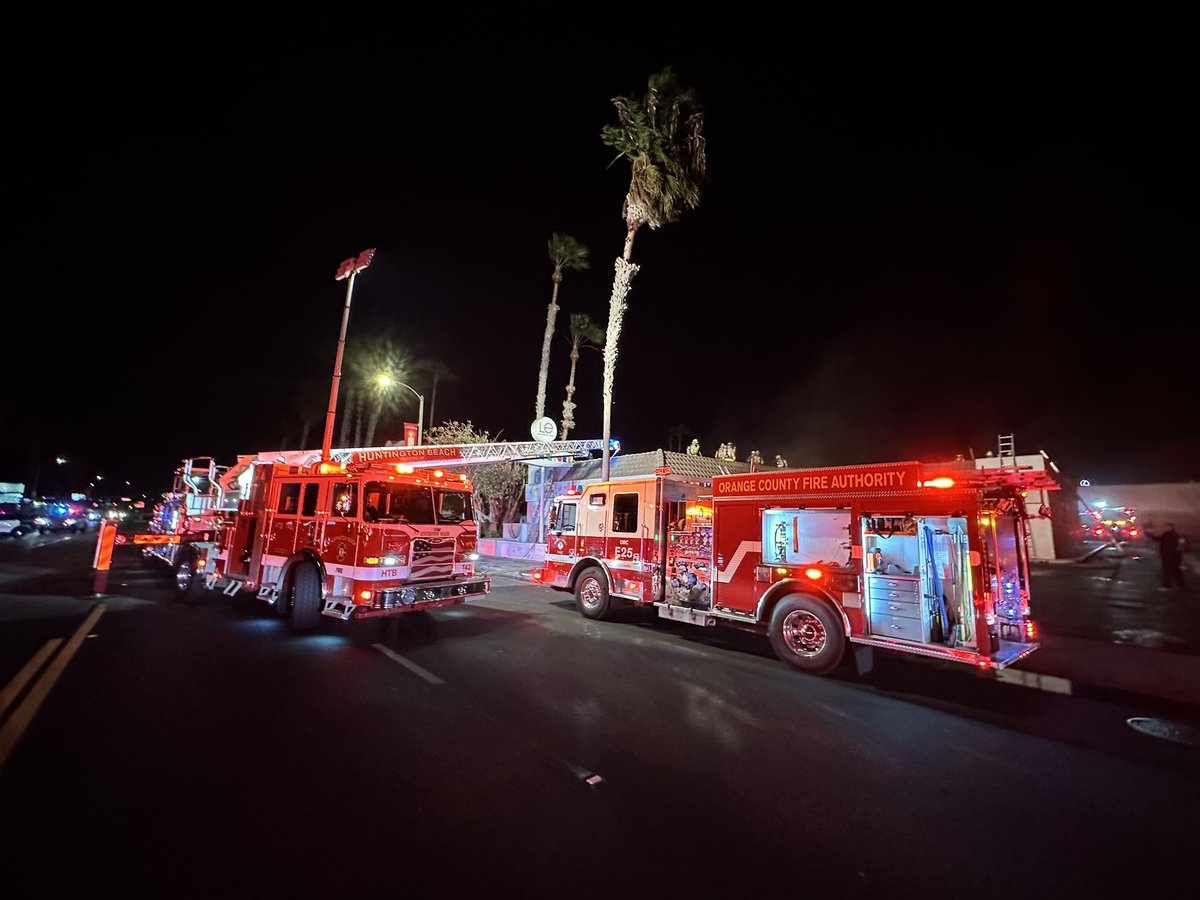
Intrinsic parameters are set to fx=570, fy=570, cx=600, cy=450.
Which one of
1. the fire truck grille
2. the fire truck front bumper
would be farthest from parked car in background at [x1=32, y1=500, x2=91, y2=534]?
the fire truck grille

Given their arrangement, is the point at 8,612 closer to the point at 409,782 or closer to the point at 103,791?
the point at 103,791

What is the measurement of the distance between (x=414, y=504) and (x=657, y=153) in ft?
50.7

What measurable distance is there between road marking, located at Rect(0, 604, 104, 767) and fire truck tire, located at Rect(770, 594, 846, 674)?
810 centimetres

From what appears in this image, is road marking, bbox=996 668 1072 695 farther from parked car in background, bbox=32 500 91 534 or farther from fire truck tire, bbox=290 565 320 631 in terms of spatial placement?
parked car in background, bbox=32 500 91 534

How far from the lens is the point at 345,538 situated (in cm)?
887

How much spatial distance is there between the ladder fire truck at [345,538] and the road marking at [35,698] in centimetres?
258

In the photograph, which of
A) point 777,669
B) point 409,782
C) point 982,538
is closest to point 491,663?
point 409,782

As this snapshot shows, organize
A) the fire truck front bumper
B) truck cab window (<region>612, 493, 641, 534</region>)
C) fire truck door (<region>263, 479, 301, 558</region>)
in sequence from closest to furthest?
the fire truck front bumper, fire truck door (<region>263, 479, 301, 558</region>), truck cab window (<region>612, 493, 641, 534</region>)

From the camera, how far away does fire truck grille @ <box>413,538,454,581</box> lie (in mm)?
9109

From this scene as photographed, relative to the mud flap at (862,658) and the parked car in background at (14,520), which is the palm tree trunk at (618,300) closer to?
the mud flap at (862,658)

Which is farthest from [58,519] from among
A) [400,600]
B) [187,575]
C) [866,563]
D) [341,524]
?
[866,563]

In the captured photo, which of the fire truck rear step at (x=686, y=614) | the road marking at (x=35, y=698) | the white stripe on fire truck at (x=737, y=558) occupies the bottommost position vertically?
the road marking at (x=35, y=698)

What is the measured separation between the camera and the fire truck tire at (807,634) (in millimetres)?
7651

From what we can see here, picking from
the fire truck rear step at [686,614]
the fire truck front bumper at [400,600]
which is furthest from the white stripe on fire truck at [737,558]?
the fire truck front bumper at [400,600]
